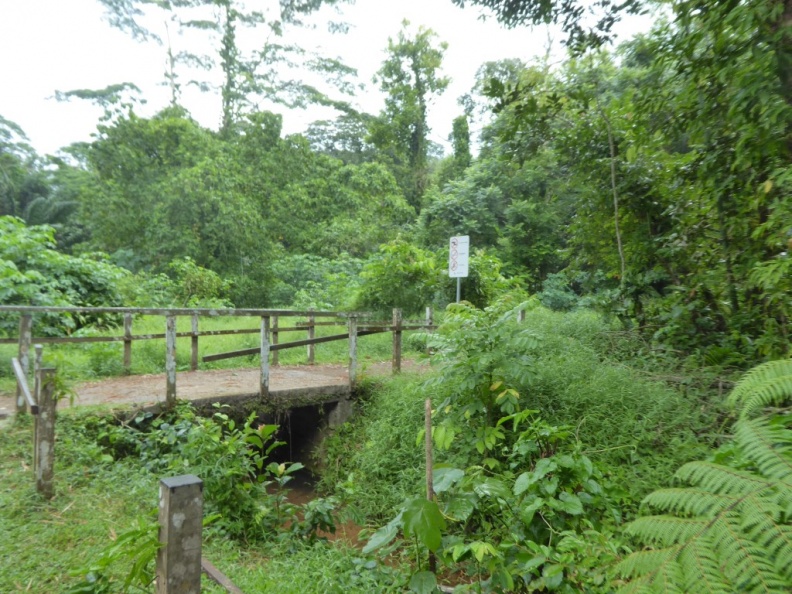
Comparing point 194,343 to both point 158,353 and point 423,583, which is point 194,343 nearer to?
point 158,353

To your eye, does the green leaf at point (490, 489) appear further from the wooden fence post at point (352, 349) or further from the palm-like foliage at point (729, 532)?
the wooden fence post at point (352, 349)

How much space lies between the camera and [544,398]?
4.90m

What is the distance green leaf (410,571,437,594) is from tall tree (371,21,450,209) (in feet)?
74.4

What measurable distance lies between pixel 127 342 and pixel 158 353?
1.76 m

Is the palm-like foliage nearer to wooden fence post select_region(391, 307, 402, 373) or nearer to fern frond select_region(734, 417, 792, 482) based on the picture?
fern frond select_region(734, 417, 792, 482)

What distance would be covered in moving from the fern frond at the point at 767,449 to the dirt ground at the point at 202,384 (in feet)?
16.3

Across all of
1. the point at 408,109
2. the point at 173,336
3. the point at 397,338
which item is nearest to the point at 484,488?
the point at 173,336

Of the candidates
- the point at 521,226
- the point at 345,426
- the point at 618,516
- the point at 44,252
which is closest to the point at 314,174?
the point at 521,226

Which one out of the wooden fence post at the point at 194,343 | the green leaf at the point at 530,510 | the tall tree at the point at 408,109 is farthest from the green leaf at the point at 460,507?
the tall tree at the point at 408,109

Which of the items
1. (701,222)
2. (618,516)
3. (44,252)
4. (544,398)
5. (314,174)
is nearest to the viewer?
(618,516)

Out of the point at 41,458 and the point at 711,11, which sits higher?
the point at 711,11

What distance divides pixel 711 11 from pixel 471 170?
617 inches

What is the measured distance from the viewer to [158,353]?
8.67 meters

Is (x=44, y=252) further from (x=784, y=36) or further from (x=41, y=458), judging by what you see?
(x=784, y=36)
